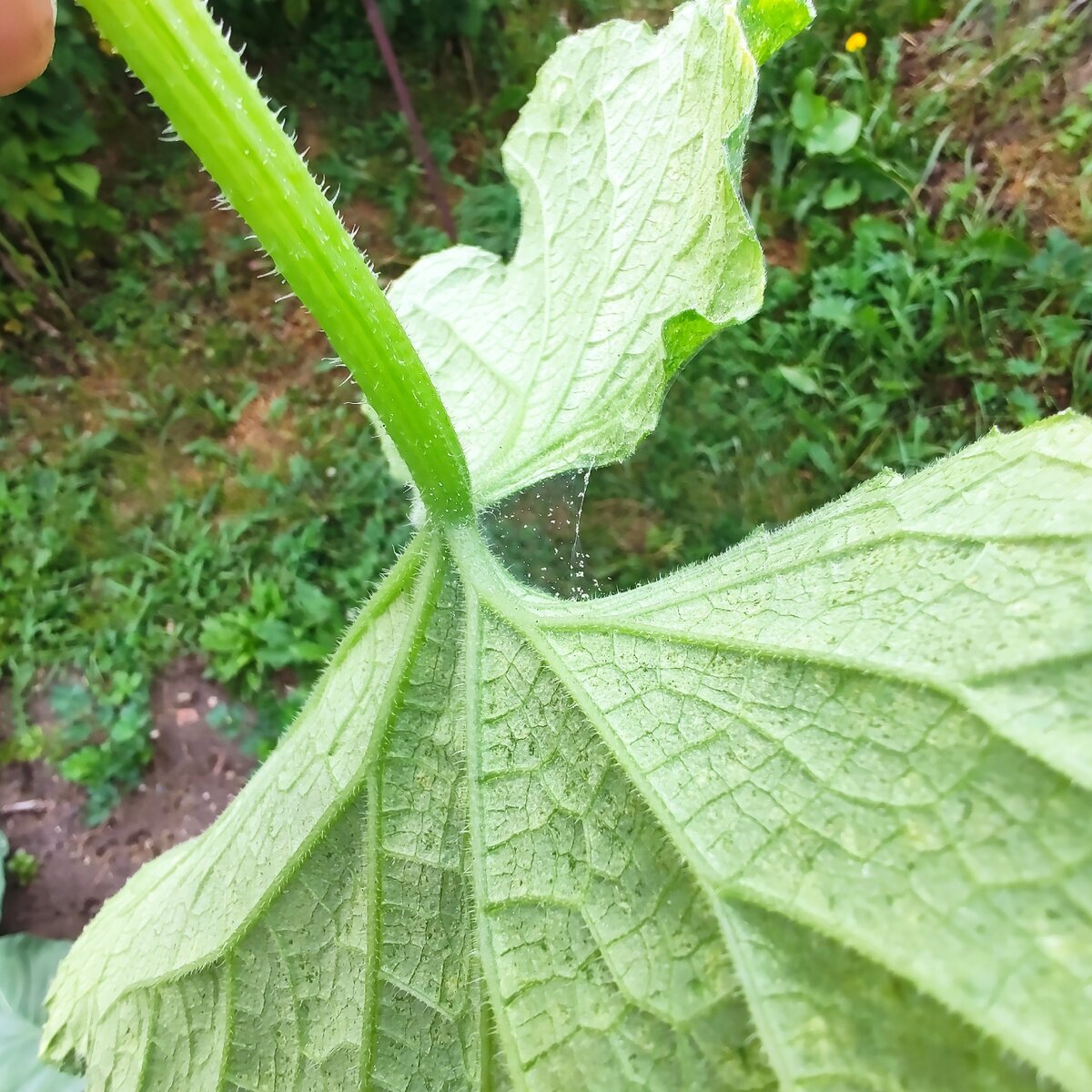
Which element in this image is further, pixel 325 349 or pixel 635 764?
pixel 325 349

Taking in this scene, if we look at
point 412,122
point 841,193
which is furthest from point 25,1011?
point 841,193

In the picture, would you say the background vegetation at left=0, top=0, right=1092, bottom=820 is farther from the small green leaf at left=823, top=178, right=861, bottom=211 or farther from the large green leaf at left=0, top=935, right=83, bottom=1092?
the large green leaf at left=0, top=935, right=83, bottom=1092

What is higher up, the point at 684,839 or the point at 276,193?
the point at 276,193

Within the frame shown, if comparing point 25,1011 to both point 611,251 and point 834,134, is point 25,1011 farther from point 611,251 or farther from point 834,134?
point 834,134

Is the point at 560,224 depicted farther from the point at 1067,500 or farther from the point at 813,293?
the point at 813,293

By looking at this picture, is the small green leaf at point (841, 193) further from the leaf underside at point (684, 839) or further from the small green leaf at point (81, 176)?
the small green leaf at point (81, 176)

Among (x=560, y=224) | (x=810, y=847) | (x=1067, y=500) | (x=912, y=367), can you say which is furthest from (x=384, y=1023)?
(x=912, y=367)

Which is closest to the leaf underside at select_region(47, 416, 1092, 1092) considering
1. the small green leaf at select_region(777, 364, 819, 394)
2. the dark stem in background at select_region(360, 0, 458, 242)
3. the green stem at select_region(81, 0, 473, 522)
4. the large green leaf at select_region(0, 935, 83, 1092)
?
the green stem at select_region(81, 0, 473, 522)

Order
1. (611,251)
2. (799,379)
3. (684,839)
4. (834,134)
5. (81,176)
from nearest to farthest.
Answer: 1. (684,839)
2. (611,251)
3. (799,379)
4. (834,134)
5. (81,176)
